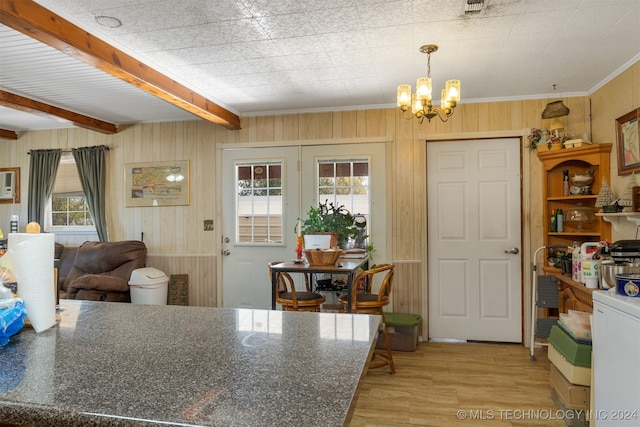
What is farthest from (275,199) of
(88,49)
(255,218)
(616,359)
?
(616,359)

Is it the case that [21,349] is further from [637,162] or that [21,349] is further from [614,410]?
[637,162]

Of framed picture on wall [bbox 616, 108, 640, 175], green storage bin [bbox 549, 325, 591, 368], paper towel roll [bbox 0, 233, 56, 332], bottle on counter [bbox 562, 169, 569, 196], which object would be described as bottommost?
green storage bin [bbox 549, 325, 591, 368]

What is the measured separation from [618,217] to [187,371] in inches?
143

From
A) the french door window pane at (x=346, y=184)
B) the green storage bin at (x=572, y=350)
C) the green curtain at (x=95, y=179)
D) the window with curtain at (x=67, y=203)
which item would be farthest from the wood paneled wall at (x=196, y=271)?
the green storage bin at (x=572, y=350)

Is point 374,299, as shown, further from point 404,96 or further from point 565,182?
point 565,182

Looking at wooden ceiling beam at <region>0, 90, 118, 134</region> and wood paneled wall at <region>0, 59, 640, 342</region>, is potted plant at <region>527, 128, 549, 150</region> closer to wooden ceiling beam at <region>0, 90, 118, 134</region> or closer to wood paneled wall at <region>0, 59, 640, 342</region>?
wood paneled wall at <region>0, 59, 640, 342</region>

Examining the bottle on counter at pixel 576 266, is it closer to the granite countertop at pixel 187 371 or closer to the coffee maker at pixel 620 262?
the coffee maker at pixel 620 262

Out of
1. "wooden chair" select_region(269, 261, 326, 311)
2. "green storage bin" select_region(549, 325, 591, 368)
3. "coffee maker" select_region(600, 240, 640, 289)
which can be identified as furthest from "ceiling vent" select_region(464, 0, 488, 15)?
"wooden chair" select_region(269, 261, 326, 311)

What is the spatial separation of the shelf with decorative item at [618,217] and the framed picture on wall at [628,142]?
1.17ft

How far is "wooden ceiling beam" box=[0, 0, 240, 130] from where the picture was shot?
222cm

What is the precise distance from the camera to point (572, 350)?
2.51 meters

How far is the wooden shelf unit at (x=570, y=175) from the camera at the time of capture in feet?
11.9

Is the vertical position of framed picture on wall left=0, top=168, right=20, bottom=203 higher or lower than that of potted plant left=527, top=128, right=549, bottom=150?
lower

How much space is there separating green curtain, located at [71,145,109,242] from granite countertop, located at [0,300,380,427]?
4.30 m
